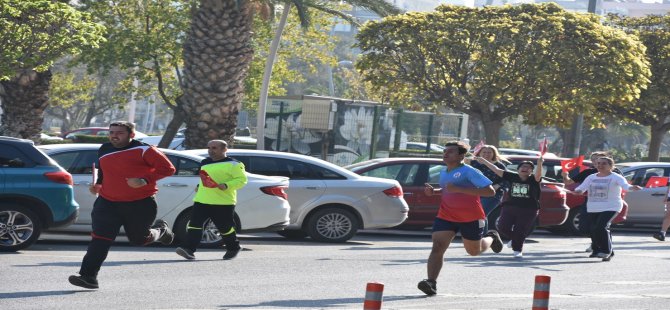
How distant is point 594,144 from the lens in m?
62.3

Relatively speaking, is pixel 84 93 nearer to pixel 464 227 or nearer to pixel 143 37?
pixel 143 37

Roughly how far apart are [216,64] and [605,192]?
10155 mm

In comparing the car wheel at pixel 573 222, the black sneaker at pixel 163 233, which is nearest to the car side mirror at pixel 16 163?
the black sneaker at pixel 163 233

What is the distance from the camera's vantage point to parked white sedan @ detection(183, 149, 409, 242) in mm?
16344

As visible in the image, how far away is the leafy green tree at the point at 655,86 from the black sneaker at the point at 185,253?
22552mm

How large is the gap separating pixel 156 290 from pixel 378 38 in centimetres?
2110

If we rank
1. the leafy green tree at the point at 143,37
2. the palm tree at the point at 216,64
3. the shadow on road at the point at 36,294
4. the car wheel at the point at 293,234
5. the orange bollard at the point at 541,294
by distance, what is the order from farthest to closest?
the leafy green tree at the point at 143,37, the palm tree at the point at 216,64, the car wheel at the point at 293,234, the shadow on road at the point at 36,294, the orange bollard at the point at 541,294

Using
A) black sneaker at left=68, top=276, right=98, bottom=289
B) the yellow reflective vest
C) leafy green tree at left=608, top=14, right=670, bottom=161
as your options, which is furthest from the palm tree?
black sneaker at left=68, top=276, right=98, bottom=289

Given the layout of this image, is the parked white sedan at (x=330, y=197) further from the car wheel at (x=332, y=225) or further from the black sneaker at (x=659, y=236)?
the black sneaker at (x=659, y=236)

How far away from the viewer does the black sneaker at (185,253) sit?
41.8 ft

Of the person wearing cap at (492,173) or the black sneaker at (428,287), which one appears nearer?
the black sneaker at (428,287)

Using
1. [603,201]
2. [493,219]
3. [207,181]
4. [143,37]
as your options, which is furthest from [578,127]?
[207,181]

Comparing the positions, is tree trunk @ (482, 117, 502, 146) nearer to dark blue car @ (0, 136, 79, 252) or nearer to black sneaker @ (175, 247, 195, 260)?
black sneaker @ (175, 247, 195, 260)

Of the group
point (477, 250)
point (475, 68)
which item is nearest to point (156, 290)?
Result: point (477, 250)
